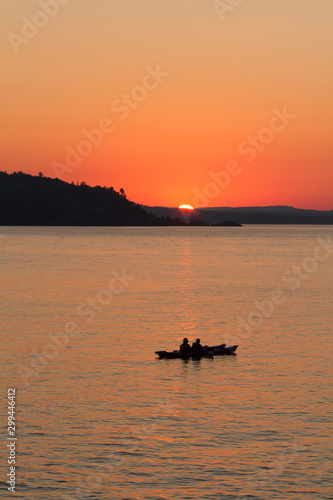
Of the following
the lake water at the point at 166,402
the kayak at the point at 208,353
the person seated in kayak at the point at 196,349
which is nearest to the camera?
the lake water at the point at 166,402

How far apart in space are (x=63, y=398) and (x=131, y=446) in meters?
8.74

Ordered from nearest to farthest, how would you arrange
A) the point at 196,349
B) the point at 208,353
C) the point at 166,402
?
A: the point at 166,402
the point at 196,349
the point at 208,353

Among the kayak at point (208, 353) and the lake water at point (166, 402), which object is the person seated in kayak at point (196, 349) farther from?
the lake water at point (166, 402)

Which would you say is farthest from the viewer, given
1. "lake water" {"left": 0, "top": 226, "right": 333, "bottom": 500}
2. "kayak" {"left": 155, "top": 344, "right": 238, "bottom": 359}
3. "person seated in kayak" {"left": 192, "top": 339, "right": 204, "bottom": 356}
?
"person seated in kayak" {"left": 192, "top": 339, "right": 204, "bottom": 356}

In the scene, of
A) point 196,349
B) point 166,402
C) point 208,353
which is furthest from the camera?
point 208,353

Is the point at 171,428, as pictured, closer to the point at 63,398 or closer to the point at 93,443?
the point at 93,443

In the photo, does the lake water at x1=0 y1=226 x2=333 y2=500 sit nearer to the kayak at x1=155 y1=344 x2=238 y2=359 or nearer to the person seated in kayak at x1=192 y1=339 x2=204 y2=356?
the kayak at x1=155 y1=344 x2=238 y2=359

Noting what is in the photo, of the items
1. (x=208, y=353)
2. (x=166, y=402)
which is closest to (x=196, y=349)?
(x=208, y=353)

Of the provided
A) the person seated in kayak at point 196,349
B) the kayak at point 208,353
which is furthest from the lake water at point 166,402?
the person seated in kayak at point 196,349

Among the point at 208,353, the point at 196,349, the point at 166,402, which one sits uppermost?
the point at 196,349

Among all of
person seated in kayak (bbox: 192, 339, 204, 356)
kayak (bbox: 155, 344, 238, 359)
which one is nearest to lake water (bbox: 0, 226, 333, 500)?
kayak (bbox: 155, 344, 238, 359)

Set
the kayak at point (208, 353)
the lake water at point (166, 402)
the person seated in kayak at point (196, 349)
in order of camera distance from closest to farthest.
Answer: the lake water at point (166, 402) < the kayak at point (208, 353) < the person seated in kayak at point (196, 349)

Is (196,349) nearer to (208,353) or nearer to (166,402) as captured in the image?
(208,353)

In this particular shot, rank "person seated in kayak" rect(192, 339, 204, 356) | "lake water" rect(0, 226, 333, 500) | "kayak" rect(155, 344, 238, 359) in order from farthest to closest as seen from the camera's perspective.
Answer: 1. "person seated in kayak" rect(192, 339, 204, 356)
2. "kayak" rect(155, 344, 238, 359)
3. "lake water" rect(0, 226, 333, 500)
